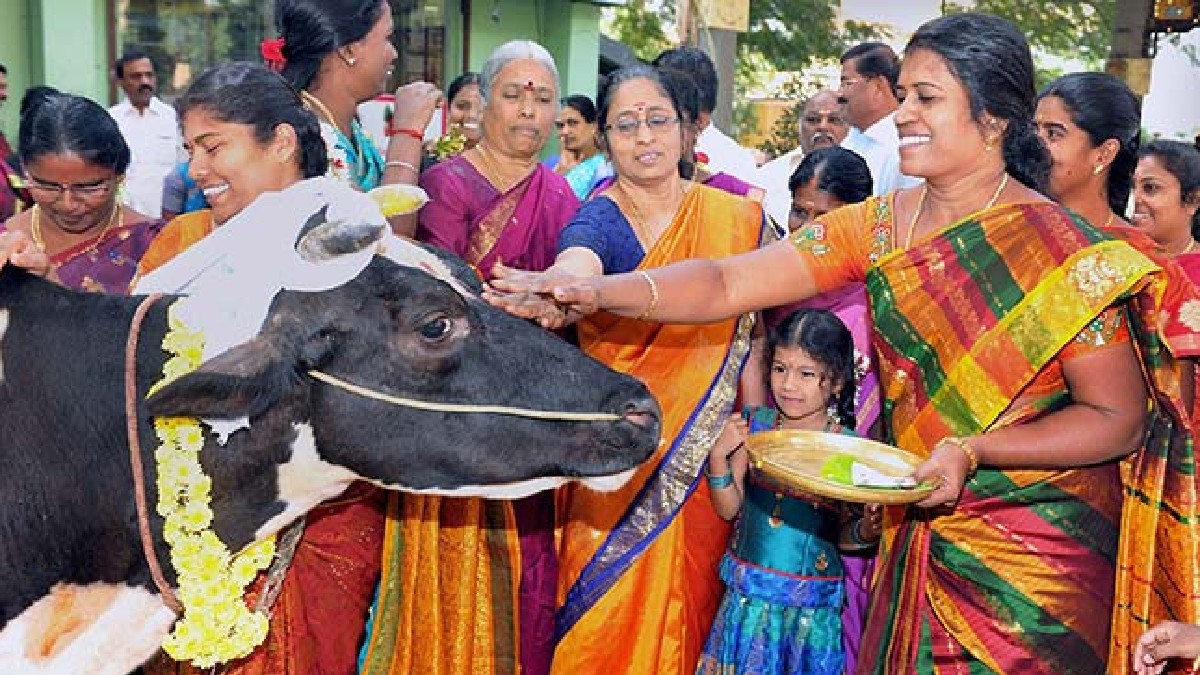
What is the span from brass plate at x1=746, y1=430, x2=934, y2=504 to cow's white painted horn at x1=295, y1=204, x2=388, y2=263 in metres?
1.05

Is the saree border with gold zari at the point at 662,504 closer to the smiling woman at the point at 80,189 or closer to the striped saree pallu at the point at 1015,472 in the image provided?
the striped saree pallu at the point at 1015,472

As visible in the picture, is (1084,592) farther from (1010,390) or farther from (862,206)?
(862,206)

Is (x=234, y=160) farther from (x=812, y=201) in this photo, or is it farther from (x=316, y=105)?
(x=812, y=201)

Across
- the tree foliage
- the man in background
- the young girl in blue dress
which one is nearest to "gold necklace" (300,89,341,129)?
the young girl in blue dress

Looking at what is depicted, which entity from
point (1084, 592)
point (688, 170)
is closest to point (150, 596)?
point (1084, 592)

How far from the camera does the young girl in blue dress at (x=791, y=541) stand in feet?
13.8

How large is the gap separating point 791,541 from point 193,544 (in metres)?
2.07

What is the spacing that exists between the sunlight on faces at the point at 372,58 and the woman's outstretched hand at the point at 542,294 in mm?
1523

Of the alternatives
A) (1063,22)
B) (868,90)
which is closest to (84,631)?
(868,90)

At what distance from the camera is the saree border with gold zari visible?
436 cm

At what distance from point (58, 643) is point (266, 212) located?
0.95 meters

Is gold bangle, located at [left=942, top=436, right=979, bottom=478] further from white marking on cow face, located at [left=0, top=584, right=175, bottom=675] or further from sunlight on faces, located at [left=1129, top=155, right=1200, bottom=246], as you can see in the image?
sunlight on faces, located at [left=1129, top=155, right=1200, bottom=246]

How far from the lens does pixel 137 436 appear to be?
2.65m

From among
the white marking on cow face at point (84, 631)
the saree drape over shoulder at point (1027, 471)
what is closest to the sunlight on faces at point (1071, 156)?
the saree drape over shoulder at point (1027, 471)
